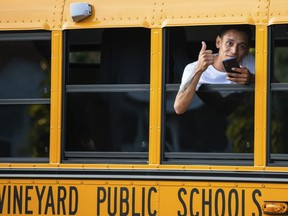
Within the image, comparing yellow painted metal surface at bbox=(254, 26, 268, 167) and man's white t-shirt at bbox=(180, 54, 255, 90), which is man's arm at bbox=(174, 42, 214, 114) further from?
yellow painted metal surface at bbox=(254, 26, 268, 167)

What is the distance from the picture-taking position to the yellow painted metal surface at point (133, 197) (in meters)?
6.67

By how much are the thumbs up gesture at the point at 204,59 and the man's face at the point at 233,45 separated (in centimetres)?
7

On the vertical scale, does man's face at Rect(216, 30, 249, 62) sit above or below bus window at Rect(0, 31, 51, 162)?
above

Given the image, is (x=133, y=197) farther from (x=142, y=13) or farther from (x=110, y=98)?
(x=142, y=13)

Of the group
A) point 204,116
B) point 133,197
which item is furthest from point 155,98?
point 133,197

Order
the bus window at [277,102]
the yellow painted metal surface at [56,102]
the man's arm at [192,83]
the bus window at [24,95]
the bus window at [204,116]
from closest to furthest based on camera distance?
the bus window at [277,102]
the bus window at [204,116]
the man's arm at [192,83]
the yellow painted metal surface at [56,102]
the bus window at [24,95]

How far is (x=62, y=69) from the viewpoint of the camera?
719 centimetres

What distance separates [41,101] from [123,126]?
2.06 feet

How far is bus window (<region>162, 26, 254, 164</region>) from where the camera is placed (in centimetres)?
677

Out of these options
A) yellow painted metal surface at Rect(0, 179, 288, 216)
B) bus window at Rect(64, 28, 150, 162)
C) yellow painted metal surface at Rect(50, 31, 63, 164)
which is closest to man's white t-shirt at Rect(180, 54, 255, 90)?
bus window at Rect(64, 28, 150, 162)

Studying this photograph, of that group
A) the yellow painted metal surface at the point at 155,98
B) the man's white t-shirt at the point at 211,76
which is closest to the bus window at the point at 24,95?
the yellow painted metal surface at the point at 155,98

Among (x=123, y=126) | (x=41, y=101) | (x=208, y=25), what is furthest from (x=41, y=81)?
(x=208, y=25)

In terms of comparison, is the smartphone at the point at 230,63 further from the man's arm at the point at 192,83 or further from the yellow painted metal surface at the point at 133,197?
the yellow painted metal surface at the point at 133,197

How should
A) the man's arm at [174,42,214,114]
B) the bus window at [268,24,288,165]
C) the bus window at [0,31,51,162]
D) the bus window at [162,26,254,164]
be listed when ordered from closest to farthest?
the bus window at [268,24,288,165]
the bus window at [162,26,254,164]
the man's arm at [174,42,214,114]
the bus window at [0,31,51,162]
